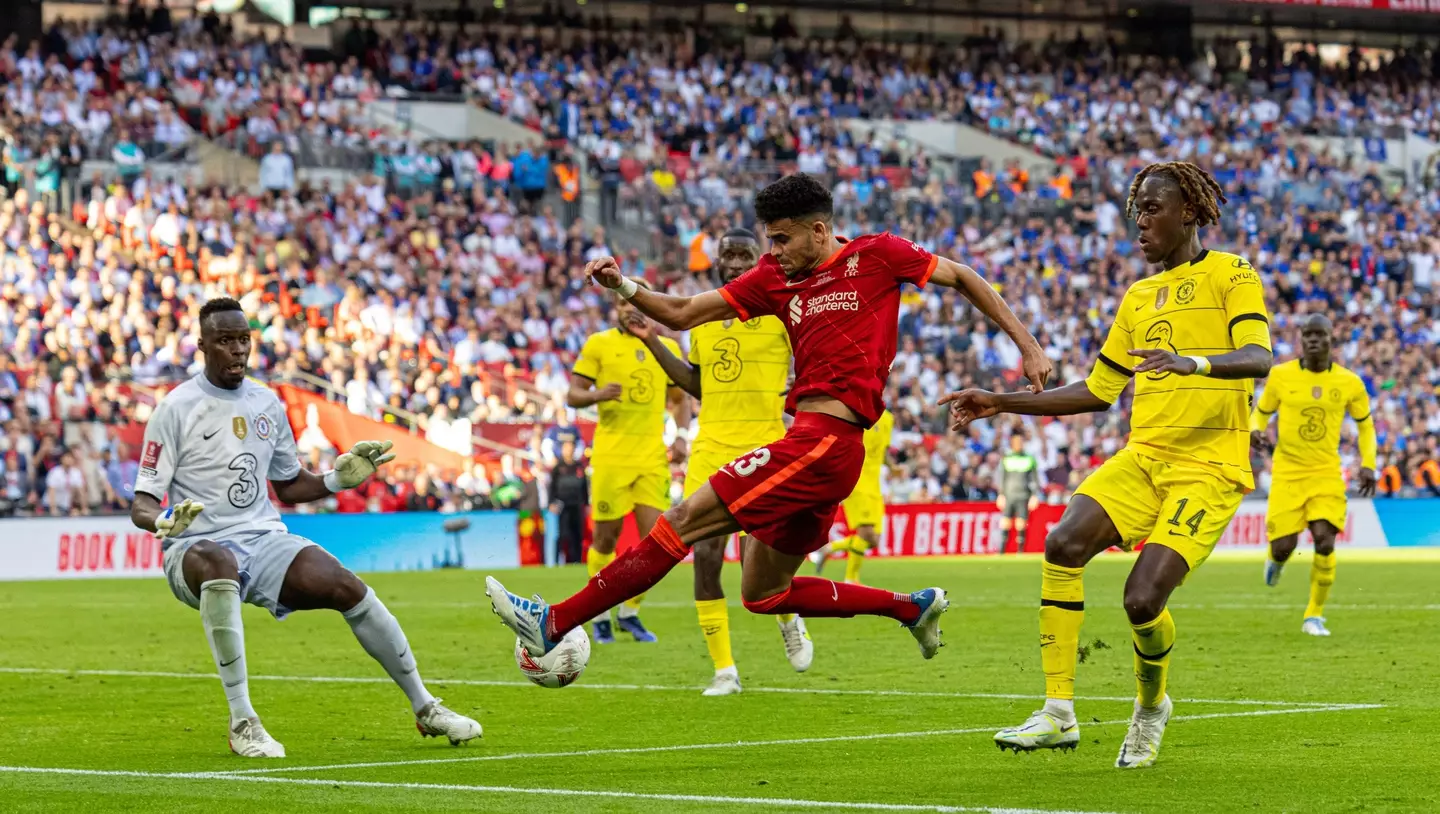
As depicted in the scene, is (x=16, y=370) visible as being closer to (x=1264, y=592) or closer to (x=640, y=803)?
(x=1264, y=592)

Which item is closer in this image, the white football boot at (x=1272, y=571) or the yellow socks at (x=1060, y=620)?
the yellow socks at (x=1060, y=620)

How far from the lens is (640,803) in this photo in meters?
7.53

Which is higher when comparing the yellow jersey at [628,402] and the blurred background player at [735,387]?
the blurred background player at [735,387]

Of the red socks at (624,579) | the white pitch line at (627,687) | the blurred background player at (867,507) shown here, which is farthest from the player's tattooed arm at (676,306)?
the blurred background player at (867,507)

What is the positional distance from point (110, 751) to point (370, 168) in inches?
1079

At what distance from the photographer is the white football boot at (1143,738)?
8.45 metres

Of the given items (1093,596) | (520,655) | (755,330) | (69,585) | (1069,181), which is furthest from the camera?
(1069,181)

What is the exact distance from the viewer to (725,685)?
1210 centimetres

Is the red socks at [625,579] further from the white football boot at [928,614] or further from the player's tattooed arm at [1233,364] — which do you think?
the player's tattooed arm at [1233,364]

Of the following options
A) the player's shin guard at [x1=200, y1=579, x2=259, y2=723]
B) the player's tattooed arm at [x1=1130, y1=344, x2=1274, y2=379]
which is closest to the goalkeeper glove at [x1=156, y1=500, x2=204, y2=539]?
the player's shin guard at [x1=200, y1=579, x2=259, y2=723]

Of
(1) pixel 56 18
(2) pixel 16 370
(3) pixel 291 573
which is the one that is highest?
(1) pixel 56 18

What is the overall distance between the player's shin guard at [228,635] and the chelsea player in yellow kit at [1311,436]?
1054 cm

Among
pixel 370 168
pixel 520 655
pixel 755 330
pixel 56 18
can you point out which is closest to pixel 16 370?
pixel 370 168

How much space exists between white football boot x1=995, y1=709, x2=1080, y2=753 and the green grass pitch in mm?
123
